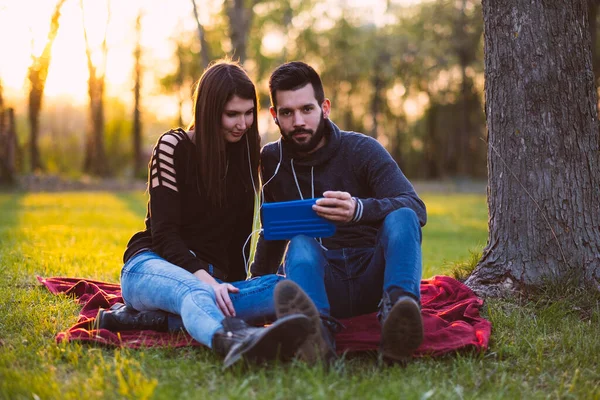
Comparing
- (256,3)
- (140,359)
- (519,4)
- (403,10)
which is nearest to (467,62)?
(403,10)

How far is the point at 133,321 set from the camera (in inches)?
133

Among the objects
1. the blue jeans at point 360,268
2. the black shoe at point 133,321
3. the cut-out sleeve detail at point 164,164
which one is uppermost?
the cut-out sleeve detail at point 164,164

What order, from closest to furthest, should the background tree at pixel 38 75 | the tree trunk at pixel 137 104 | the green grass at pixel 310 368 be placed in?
the green grass at pixel 310 368 < the background tree at pixel 38 75 < the tree trunk at pixel 137 104

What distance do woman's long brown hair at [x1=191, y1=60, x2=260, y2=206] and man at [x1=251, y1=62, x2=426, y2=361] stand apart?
0.22 m

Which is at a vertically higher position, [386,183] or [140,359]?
[386,183]

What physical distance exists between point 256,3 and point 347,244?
85.3 ft

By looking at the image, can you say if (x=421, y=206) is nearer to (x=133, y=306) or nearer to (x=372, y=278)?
(x=372, y=278)

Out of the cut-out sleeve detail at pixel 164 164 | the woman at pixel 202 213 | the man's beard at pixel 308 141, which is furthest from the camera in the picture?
the man's beard at pixel 308 141

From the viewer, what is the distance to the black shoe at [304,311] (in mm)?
2652

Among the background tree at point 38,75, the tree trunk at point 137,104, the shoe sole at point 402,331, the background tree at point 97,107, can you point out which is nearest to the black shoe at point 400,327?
the shoe sole at point 402,331

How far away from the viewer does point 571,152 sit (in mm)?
3881

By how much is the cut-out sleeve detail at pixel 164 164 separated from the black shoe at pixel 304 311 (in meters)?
1.10

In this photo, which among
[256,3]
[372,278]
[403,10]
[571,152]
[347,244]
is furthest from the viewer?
[403,10]

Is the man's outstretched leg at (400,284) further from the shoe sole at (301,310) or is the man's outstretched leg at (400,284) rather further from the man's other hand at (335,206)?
the shoe sole at (301,310)
